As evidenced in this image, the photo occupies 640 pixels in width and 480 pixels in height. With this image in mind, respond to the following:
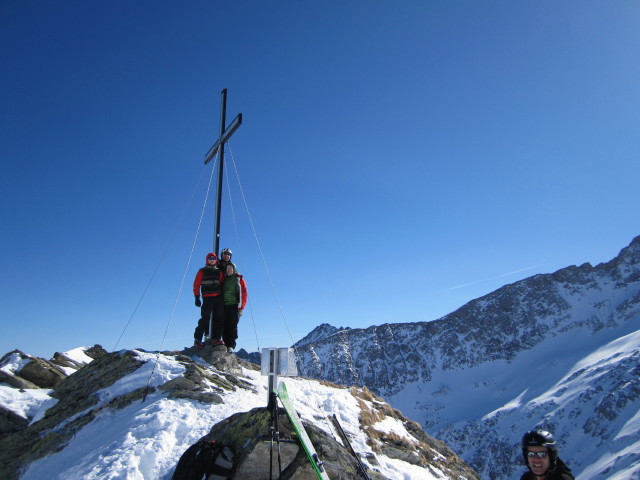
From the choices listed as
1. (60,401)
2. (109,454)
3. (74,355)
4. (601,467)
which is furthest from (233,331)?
(601,467)

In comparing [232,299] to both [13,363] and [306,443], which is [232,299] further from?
[13,363]

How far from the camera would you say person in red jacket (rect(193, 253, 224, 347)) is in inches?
600

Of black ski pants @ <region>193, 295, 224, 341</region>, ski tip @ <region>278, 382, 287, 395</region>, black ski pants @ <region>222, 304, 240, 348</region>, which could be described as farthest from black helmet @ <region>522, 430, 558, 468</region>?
black ski pants @ <region>193, 295, 224, 341</region>

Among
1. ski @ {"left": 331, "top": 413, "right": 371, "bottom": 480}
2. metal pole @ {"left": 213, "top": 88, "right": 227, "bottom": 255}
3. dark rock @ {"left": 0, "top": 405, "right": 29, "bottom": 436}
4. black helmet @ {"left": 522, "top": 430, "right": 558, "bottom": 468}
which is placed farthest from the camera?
metal pole @ {"left": 213, "top": 88, "right": 227, "bottom": 255}

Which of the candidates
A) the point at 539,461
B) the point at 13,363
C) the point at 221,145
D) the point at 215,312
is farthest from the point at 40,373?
the point at 539,461

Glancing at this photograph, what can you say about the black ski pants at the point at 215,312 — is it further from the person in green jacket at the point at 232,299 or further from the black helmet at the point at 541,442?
the black helmet at the point at 541,442

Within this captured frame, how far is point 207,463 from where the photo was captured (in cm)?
720

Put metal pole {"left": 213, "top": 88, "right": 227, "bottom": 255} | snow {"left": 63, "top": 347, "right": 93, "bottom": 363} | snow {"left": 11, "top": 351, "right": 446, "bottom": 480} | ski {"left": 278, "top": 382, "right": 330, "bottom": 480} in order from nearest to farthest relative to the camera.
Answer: ski {"left": 278, "top": 382, "right": 330, "bottom": 480} → snow {"left": 11, "top": 351, "right": 446, "bottom": 480} → metal pole {"left": 213, "top": 88, "right": 227, "bottom": 255} → snow {"left": 63, "top": 347, "right": 93, "bottom": 363}

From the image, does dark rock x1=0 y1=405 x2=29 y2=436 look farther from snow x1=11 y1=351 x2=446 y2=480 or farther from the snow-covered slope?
snow x1=11 y1=351 x2=446 y2=480

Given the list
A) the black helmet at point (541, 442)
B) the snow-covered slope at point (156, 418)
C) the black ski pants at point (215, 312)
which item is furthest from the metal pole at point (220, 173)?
the black helmet at point (541, 442)

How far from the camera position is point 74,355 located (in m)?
24.7

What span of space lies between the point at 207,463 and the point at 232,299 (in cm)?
842

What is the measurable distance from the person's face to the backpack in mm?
4913

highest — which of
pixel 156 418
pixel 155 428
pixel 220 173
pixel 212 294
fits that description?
pixel 220 173
